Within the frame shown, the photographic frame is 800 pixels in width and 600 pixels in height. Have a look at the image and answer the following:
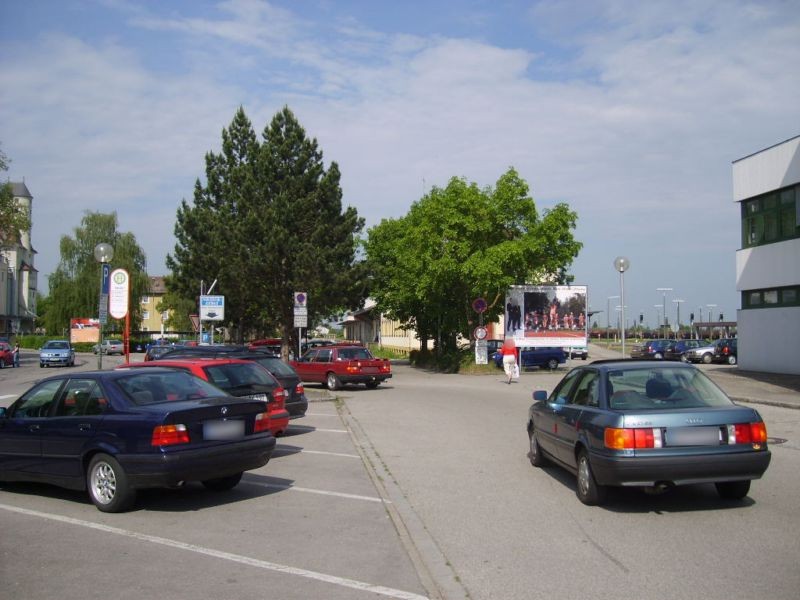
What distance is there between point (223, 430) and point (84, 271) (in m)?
72.3

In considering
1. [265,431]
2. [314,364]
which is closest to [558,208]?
[314,364]

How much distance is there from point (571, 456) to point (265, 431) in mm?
3361

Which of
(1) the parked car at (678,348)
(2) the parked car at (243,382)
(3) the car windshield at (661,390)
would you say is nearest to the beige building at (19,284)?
(1) the parked car at (678,348)

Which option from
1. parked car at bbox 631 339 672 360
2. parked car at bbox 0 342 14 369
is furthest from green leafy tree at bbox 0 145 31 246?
parked car at bbox 631 339 672 360

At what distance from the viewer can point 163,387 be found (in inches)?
331

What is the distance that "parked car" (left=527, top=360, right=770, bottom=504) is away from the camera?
7113 mm

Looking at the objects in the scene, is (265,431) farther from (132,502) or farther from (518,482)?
(518,482)

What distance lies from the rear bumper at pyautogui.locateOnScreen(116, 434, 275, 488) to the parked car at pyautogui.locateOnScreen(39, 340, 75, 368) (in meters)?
44.1

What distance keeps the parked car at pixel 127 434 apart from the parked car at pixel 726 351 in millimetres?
40870

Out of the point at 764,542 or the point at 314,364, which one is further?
the point at 314,364

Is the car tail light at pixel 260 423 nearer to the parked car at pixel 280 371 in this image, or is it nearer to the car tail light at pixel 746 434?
the car tail light at pixel 746 434

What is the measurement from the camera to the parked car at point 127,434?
7449 millimetres

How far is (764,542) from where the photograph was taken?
6363 millimetres

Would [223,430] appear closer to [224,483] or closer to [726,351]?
[224,483]
